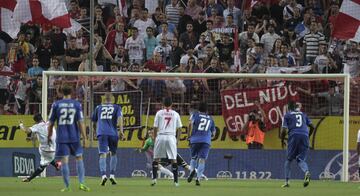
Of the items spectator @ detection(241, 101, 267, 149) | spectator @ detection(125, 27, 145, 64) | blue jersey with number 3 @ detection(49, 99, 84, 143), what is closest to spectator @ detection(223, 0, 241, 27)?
spectator @ detection(125, 27, 145, 64)

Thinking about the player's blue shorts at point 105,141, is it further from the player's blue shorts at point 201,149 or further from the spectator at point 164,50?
the spectator at point 164,50

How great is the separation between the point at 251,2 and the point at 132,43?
3994 mm

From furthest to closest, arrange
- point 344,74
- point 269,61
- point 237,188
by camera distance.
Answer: point 269,61 → point 344,74 → point 237,188

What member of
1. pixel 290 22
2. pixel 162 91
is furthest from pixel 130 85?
pixel 290 22

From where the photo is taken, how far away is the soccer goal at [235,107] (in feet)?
93.8

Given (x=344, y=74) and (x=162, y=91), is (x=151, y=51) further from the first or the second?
(x=344, y=74)

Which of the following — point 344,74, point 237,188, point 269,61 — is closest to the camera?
point 237,188

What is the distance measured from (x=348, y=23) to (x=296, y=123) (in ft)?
16.2

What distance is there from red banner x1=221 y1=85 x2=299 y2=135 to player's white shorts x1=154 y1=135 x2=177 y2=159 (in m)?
5.84

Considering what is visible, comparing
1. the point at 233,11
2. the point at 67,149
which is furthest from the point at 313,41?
the point at 67,149

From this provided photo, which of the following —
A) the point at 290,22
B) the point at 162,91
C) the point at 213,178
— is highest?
the point at 290,22

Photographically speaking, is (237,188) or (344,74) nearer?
(237,188)

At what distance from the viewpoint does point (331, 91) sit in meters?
29.0

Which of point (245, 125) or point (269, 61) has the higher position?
point (269, 61)
